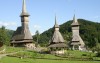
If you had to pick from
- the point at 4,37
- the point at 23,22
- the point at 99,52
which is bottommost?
the point at 99,52

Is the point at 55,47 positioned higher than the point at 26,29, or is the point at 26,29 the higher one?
the point at 26,29

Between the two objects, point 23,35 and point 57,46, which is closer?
point 57,46

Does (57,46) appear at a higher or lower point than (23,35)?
lower

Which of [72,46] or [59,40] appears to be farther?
[72,46]

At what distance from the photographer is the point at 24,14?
86.8m

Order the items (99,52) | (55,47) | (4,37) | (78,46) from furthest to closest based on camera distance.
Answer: (78,46) < (4,37) < (55,47) < (99,52)

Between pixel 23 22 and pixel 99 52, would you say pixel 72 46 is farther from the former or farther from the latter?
pixel 99 52

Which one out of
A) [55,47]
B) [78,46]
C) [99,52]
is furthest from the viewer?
[78,46]

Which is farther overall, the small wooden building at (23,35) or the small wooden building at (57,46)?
the small wooden building at (23,35)

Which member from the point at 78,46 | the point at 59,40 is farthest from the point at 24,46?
the point at 78,46

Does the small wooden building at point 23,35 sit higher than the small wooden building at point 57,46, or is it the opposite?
the small wooden building at point 23,35

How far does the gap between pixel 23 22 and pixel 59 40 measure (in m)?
19.6

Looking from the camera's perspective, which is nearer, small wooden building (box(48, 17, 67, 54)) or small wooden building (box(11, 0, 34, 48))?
small wooden building (box(48, 17, 67, 54))

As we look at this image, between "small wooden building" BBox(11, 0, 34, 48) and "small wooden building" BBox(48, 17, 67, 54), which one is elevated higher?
"small wooden building" BBox(11, 0, 34, 48)
